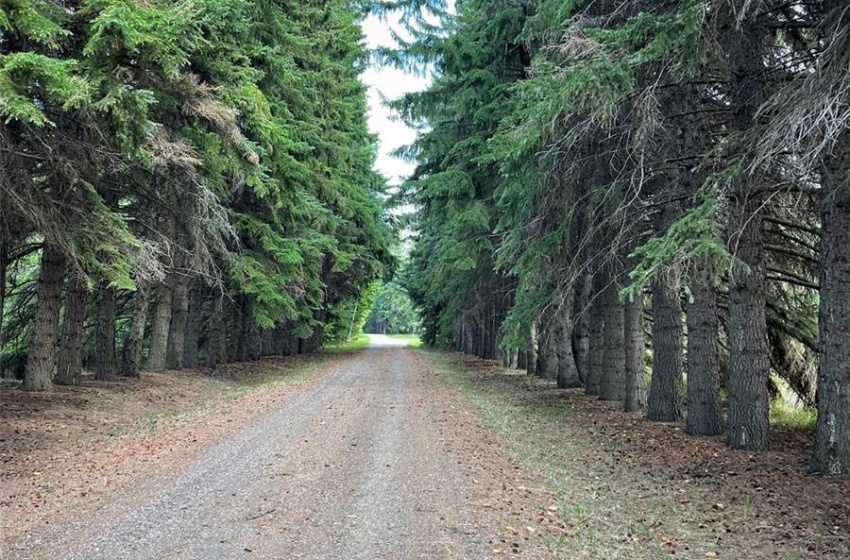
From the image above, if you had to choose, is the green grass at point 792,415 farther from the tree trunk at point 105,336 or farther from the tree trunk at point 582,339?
the tree trunk at point 105,336

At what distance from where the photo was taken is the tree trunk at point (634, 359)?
12.1 metres

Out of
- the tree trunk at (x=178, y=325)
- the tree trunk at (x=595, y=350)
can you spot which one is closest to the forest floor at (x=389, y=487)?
the tree trunk at (x=595, y=350)

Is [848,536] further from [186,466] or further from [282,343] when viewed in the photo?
[282,343]

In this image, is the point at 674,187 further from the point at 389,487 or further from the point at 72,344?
the point at 72,344

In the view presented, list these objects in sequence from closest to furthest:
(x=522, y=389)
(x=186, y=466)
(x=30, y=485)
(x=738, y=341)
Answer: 1. (x=30, y=485)
2. (x=186, y=466)
3. (x=738, y=341)
4. (x=522, y=389)

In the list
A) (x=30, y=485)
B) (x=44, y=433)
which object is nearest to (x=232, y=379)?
(x=44, y=433)

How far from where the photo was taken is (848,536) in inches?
198

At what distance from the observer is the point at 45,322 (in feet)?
37.0

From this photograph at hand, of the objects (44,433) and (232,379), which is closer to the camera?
(44,433)

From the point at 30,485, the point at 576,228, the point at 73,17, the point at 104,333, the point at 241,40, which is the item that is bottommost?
the point at 30,485

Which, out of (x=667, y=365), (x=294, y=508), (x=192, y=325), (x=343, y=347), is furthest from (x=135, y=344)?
(x=343, y=347)

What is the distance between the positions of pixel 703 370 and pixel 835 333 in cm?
300

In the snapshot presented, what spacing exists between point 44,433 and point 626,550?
26.7 feet

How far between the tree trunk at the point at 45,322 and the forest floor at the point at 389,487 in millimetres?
494
